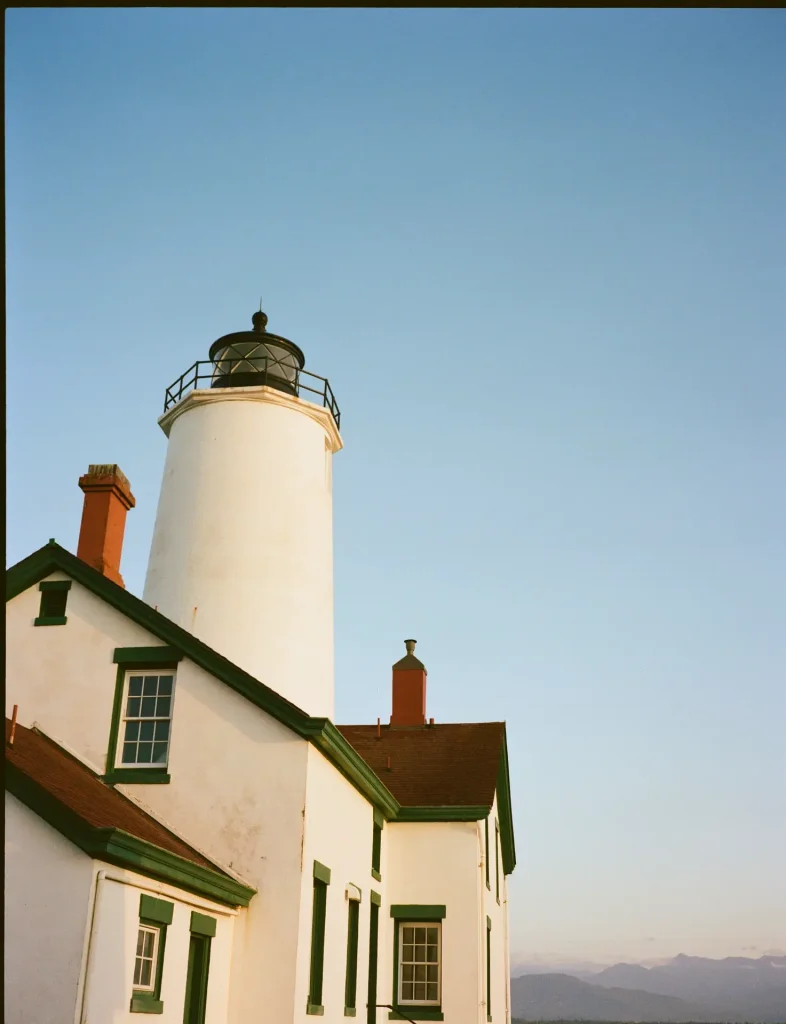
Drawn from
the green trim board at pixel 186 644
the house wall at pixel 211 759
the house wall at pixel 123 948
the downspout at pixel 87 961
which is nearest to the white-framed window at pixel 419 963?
the green trim board at pixel 186 644

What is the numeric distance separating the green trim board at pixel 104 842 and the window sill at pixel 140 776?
2750mm

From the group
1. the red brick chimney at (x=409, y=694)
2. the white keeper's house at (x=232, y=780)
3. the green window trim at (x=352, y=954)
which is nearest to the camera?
the white keeper's house at (x=232, y=780)

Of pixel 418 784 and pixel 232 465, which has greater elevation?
pixel 232 465

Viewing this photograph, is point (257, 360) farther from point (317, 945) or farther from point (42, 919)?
point (42, 919)

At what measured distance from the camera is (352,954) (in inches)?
685

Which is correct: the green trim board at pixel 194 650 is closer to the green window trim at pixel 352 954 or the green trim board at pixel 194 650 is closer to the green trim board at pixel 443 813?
the green window trim at pixel 352 954

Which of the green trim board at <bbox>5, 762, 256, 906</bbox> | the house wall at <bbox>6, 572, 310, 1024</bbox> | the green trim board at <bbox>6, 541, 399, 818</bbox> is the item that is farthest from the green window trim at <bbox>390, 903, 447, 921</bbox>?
the green trim board at <bbox>5, 762, 256, 906</bbox>

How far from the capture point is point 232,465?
71.7ft

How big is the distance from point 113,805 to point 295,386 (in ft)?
41.2

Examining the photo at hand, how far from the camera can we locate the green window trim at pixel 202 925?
12688mm

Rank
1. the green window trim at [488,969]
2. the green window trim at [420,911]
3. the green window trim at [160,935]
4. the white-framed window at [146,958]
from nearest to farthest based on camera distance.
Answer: the green window trim at [160,935]
the white-framed window at [146,958]
the green window trim at [420,911]
the green window trim at [488,969]

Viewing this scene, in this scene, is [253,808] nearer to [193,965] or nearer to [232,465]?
[193,965]

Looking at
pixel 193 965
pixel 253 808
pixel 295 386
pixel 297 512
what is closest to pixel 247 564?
pixel 297 512

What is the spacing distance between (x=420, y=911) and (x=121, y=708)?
816 cm
